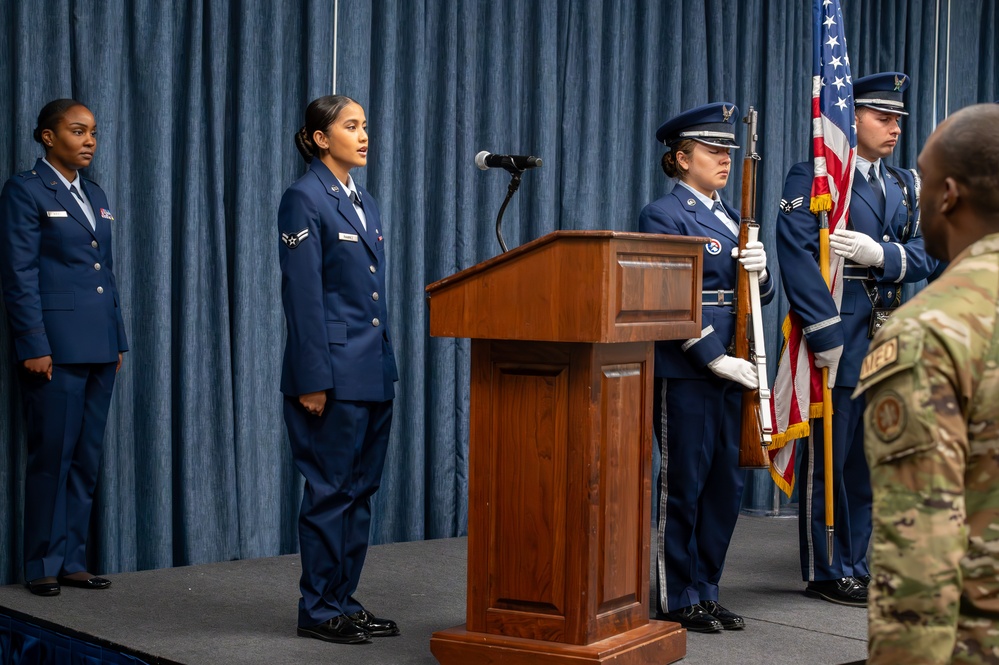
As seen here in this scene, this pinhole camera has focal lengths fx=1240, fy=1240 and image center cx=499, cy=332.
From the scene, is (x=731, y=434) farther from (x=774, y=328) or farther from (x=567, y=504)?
(x=774, y=328)

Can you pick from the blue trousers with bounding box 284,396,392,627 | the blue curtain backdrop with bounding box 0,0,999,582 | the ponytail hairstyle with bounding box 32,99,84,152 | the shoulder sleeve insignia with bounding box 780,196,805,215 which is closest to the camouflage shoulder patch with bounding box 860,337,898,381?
the blue trousers with bounding box 284,396,392,627

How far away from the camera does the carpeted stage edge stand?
9.64 ft

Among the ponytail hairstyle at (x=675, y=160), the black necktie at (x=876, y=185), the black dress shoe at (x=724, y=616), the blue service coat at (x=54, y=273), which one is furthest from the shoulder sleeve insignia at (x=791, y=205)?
the blue service coat at (x=54, y=273)

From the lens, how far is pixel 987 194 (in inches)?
53.5

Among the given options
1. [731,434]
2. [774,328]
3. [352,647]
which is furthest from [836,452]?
[774,328]

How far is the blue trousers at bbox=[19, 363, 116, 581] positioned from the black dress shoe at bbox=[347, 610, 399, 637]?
990 millimetres

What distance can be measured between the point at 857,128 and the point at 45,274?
2414mm

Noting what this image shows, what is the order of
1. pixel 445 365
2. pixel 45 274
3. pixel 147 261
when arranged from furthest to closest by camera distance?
pixel 445 365 → pixel 147 261 → pixel 45 274

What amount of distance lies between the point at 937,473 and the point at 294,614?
2.37m

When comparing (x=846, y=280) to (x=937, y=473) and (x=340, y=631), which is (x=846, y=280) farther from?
(x=937, y=473)

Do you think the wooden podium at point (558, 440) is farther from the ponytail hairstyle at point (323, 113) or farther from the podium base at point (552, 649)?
the ponytail hairstyle at point (323, 113)

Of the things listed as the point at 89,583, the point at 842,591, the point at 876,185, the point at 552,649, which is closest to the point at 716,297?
the point at 876,185

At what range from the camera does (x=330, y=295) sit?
3037 millimetres

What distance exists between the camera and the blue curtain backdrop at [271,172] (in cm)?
388
